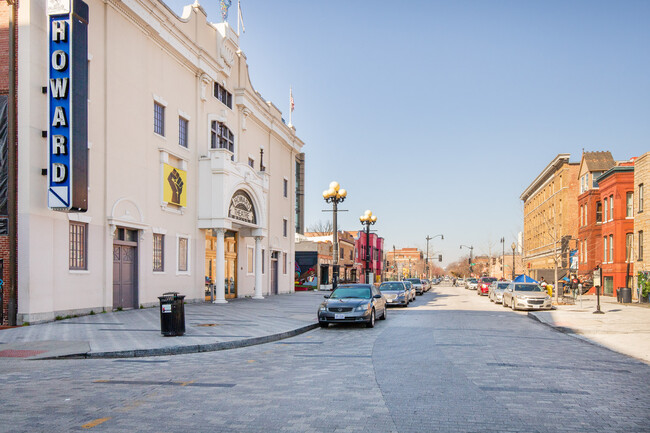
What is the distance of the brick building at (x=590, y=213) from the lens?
4729 centimetres

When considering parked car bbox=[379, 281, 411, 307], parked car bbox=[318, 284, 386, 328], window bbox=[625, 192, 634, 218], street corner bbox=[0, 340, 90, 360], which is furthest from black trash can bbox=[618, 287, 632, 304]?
street corner bbox=[0, 340, 90, 360]

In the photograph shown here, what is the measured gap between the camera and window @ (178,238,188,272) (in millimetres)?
25219

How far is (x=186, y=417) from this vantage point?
263 inches

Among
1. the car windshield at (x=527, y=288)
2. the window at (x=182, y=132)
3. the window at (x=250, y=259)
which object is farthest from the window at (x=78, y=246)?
the car windshield at (x=527, y=288)

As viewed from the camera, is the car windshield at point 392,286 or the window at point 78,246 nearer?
the window at point 78,246

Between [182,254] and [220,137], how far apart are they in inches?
284

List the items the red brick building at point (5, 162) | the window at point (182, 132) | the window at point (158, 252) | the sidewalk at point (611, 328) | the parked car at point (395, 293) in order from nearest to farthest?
1. the sidewalk at point (611, 328)
2. the red brick building at point (5, 162)
3. the window at point (158, 252)
4. the window at point (182, 132)
5. the parked car at point (395, 293)

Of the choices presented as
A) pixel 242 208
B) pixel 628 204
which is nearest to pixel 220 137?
pixel 242 208

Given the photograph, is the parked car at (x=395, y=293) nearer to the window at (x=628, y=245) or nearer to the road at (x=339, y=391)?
the road at (x=339, y=391)

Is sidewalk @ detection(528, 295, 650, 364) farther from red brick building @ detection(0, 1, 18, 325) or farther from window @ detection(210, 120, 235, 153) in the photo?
window @ detection(210, 120, 235, 153)

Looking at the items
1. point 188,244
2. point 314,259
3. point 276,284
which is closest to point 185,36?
point 188,244

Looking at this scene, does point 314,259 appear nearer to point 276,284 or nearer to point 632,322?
point 276,284

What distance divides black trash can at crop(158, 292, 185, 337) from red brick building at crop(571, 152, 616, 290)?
134 feet

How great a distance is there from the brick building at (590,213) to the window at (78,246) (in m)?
40.7
